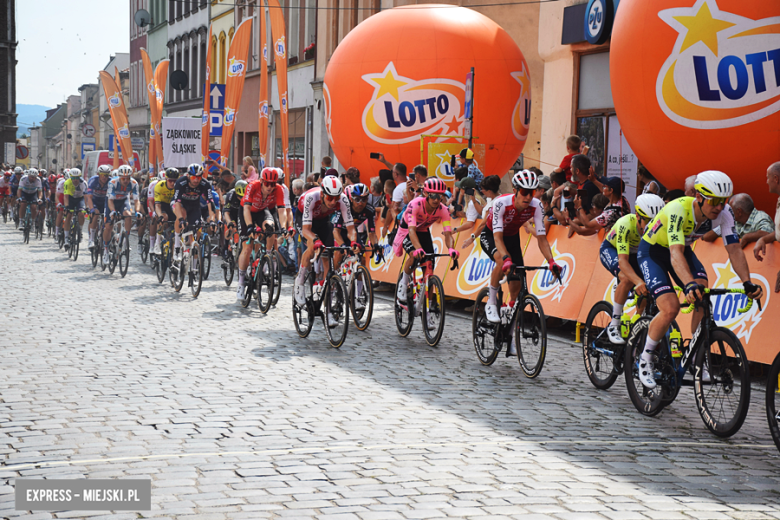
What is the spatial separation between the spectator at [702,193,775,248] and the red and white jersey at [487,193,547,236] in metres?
1.84

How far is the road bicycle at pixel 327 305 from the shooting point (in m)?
10.2

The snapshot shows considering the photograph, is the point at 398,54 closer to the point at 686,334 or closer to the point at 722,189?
the point at 686,334

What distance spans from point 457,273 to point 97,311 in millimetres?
5097

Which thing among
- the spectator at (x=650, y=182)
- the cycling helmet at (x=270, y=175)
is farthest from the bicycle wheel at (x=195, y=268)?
the spectator at (x=650, y=182)

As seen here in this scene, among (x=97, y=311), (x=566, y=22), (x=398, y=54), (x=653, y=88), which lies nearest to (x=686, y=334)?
(x=653, y=88)

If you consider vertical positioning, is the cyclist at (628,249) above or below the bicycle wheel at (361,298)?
above

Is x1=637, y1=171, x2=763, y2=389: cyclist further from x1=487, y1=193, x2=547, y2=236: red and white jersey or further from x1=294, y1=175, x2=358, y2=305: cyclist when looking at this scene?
x1=294, y1=175, x2=358, y2=305: cyclist

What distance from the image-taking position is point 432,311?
10.4 m

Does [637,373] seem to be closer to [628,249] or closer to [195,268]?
[628,249]

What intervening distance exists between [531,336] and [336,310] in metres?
2.48

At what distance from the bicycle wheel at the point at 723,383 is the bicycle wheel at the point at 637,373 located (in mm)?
364

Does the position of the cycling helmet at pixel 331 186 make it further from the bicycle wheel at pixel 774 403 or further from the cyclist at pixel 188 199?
the bicycle wheel at pixel 774 403

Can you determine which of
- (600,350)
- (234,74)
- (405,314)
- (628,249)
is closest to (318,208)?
(405,314)

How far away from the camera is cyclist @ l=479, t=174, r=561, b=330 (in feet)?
29.6
